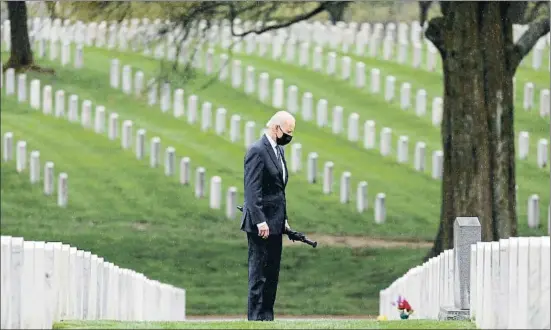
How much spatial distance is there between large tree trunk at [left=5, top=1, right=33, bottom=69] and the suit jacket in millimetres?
15810

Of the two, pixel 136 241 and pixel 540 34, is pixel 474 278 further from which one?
pixel 136 241

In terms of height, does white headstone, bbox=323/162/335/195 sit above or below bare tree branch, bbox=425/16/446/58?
below

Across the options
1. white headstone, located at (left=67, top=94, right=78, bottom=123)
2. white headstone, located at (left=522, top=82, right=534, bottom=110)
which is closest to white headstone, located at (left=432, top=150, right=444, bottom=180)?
white headstone, located at (left=522, top=82, right=534, bottom=110)

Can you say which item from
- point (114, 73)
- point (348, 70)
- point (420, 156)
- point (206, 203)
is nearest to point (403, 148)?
point (420, 156)

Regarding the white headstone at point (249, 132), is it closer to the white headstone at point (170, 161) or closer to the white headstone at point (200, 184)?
the white headstone at point (170, 161)

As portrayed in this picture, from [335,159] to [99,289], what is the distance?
62.6ft

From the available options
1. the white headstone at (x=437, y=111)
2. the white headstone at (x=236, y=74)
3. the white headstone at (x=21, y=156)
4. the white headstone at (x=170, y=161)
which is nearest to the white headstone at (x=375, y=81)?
the white headstone at (x=236, y=74)

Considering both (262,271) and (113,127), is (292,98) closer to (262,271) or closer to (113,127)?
(113,127)

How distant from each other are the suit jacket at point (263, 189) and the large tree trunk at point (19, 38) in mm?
15810

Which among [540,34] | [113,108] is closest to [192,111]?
[113,108]

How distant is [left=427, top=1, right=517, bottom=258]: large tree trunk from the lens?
884 inches

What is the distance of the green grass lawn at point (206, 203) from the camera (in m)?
24.3

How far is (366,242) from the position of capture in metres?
26.8

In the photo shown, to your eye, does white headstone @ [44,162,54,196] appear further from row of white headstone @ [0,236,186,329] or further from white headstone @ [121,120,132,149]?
row of white headstone @ [0,236,186,329]
